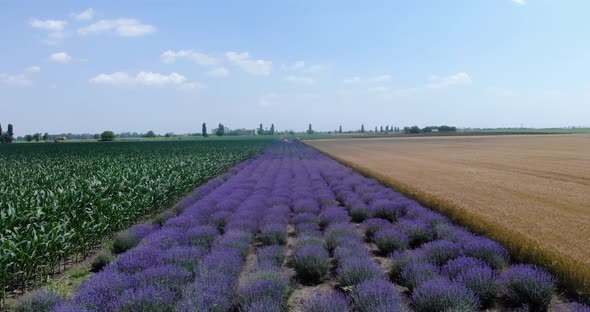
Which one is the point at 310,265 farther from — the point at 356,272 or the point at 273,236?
the point at 273,236

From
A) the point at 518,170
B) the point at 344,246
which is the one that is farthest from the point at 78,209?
the point at 518,170

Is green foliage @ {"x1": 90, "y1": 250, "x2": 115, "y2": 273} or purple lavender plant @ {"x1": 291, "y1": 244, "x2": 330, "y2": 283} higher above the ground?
purple lavender plant @ {"x1": 291, "y1": 244, "x2": 330, "y2": 283}

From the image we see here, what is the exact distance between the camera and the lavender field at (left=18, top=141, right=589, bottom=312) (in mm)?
4957

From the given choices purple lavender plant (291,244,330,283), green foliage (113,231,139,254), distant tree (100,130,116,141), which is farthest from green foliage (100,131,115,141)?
purple lavender plant (291,244,330,283)

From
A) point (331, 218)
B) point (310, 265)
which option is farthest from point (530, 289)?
point (331, 218)

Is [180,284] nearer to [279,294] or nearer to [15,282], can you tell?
[279,294]

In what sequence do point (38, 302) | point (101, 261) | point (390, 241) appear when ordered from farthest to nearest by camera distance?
point (390, 241) < point (101, 261) < point (38, 302)

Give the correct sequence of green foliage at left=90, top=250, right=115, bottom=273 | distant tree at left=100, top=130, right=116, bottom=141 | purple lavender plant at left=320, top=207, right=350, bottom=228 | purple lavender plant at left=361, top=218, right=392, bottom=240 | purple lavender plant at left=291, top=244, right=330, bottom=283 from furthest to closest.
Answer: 1. distant tree at left=100, top=130, right=116, bottom=141
2. purple lavender plant at left=320, top=207, right=350, bottom=228
3. purple lavender plant at left=361, top=218, right=392, bottom=240
4. green foliage at left=90, top=250, right=115, bottom=273
5. purple lavender plant at left=291, top=244, right=330, bottom=283

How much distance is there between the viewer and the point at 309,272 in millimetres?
6766

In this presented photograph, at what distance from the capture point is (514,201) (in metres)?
13.6

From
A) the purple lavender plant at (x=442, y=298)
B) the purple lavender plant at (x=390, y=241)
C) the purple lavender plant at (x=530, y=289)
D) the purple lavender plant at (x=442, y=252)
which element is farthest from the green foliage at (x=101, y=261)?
the purple lavender plant at (x=530, y=289)

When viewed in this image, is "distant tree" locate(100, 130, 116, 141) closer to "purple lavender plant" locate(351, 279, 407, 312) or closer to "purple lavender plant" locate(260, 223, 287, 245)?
"purple lavender plant" locate(260, 223, 287, 245)

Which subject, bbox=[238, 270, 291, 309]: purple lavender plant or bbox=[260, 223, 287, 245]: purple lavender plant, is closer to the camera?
bbox=[238, 270, 291, 309]: purple lavender plant

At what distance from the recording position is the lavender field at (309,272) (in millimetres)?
4957
